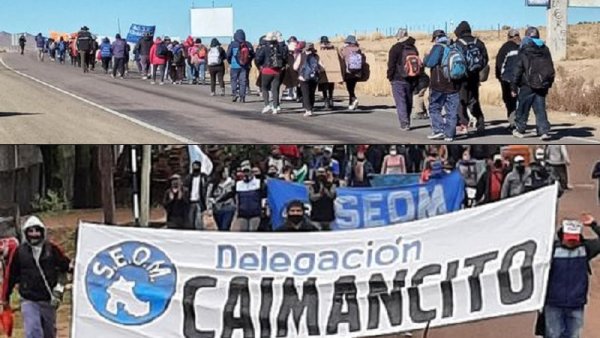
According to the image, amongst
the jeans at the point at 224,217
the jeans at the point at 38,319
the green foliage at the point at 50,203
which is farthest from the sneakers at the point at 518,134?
the jeans at the point at 38,319

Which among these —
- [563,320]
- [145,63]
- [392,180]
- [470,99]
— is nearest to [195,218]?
[392,180]

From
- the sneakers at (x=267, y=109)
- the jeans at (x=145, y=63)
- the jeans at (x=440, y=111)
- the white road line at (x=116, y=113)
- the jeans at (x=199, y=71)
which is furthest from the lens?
the jeans at (x=199, y=71)

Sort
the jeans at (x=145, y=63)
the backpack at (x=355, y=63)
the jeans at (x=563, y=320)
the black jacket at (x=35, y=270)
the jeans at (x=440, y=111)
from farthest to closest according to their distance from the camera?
1. the backpack at (x=355, y=63)
2. the jeans at (x=145, y=63)
3. the jeans at (x=440, y=111)
4. the jeans at (x=563, y=320)
5. the black jacket at (x=35, y=270)

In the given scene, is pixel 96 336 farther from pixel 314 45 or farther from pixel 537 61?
pixel 537 61

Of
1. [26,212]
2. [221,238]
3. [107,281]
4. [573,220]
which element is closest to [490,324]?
[573,220]

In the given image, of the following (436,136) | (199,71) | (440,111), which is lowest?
(436,136)

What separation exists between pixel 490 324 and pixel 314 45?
224 centimetres

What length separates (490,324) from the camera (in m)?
7.32

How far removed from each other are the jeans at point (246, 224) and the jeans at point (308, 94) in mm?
1635

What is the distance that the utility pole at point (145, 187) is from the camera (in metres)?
7.12

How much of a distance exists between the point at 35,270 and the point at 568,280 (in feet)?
9.48

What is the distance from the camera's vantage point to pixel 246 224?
23.6 ft

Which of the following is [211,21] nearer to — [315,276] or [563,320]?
[315,276]

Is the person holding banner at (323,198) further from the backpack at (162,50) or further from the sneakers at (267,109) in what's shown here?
the backpack at (162,50)
